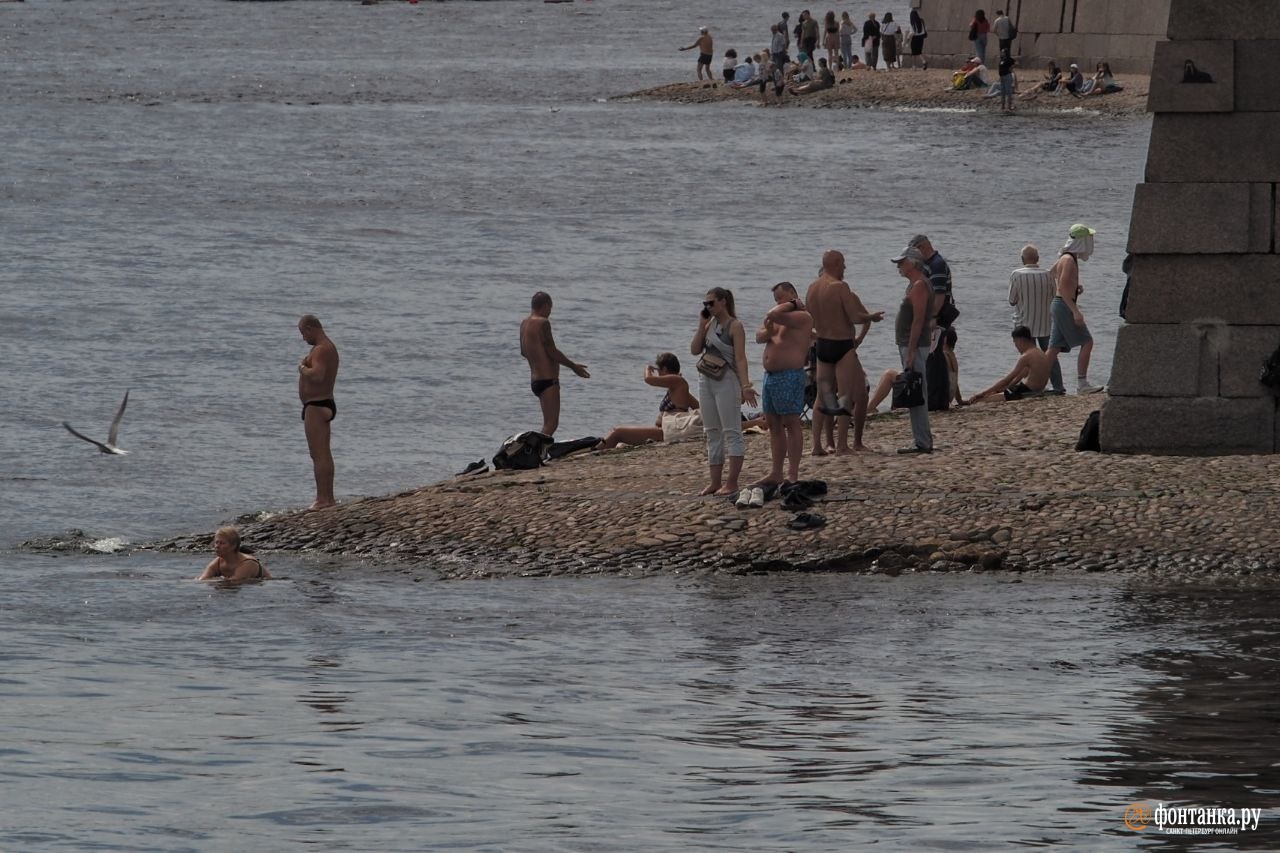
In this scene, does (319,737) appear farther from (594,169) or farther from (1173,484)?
(594,169)

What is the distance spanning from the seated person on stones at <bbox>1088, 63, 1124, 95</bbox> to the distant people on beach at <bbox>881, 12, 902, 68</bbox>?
7446 mm

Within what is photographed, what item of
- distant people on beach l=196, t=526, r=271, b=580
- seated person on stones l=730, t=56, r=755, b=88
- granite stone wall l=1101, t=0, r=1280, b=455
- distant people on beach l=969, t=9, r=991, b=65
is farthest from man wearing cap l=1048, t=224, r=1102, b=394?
seated person on stones l=730, t=56, r=755, b=88

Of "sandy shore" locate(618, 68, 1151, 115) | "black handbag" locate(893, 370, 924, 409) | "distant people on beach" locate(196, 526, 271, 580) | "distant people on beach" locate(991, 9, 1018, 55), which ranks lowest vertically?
"distant people on beach" locate(196, 526, 271, 580)

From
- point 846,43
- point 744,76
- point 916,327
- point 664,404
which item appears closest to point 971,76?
point 846,43

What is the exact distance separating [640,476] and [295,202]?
27978mm

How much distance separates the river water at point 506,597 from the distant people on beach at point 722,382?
1304mm

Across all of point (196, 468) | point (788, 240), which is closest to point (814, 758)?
point (196, 468)

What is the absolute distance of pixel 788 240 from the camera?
3453 centimetres

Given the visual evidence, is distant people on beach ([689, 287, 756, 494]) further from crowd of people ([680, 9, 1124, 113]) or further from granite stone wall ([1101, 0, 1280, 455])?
crowd of people ([680, 9, 1124, 113])

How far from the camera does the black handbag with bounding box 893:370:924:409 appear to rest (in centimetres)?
1438

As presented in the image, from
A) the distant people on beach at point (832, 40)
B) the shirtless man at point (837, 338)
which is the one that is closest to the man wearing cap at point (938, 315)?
the shirtless man at point (837, 338)

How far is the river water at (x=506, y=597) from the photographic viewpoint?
9.02m

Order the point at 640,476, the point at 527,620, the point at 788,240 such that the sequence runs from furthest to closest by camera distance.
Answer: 1. the point at 788,240
2. the point at 640,476
3. the point at 527,620

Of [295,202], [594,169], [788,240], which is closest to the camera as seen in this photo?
[788,240]
